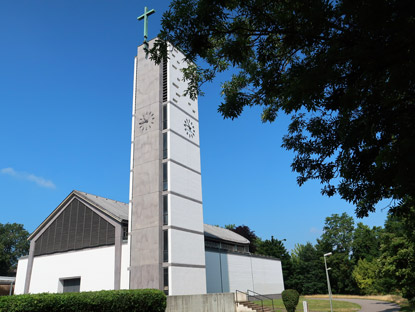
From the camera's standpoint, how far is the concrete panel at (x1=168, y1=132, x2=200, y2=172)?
3009cm

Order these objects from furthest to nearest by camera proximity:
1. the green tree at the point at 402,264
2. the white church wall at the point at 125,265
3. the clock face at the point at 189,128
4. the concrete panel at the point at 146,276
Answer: the clock face at the point at 189,128 → the white church wall at the point at 125,265 → the green tree at the point at 402,264 → the concrete panel at the point at 146,276

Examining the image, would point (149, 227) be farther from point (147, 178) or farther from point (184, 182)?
point (184, 182)

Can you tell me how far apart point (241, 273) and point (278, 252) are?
2359 cm

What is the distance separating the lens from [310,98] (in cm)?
754

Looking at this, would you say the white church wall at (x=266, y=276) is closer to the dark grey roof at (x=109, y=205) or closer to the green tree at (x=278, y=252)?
the green tree at (x=278, y=252)

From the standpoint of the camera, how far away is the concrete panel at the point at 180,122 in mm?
31062

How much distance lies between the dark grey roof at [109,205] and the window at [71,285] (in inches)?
281

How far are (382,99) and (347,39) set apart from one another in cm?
189

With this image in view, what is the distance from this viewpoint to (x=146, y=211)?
94.1 feet

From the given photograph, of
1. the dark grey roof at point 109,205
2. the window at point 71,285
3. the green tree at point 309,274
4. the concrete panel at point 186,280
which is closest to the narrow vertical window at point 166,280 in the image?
the concrete panel at point 186,280

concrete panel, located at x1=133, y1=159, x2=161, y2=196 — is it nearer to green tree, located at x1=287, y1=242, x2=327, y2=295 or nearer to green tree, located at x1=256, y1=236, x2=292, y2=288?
green tree, located at x1=256, y1=236, x2=292, y2=288

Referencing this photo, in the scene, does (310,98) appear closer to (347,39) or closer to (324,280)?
(347,39)

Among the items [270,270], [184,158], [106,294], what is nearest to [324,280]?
[270,270]

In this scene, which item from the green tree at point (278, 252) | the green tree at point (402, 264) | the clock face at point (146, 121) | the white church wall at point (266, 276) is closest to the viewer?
the green tree at point (402, 264)
